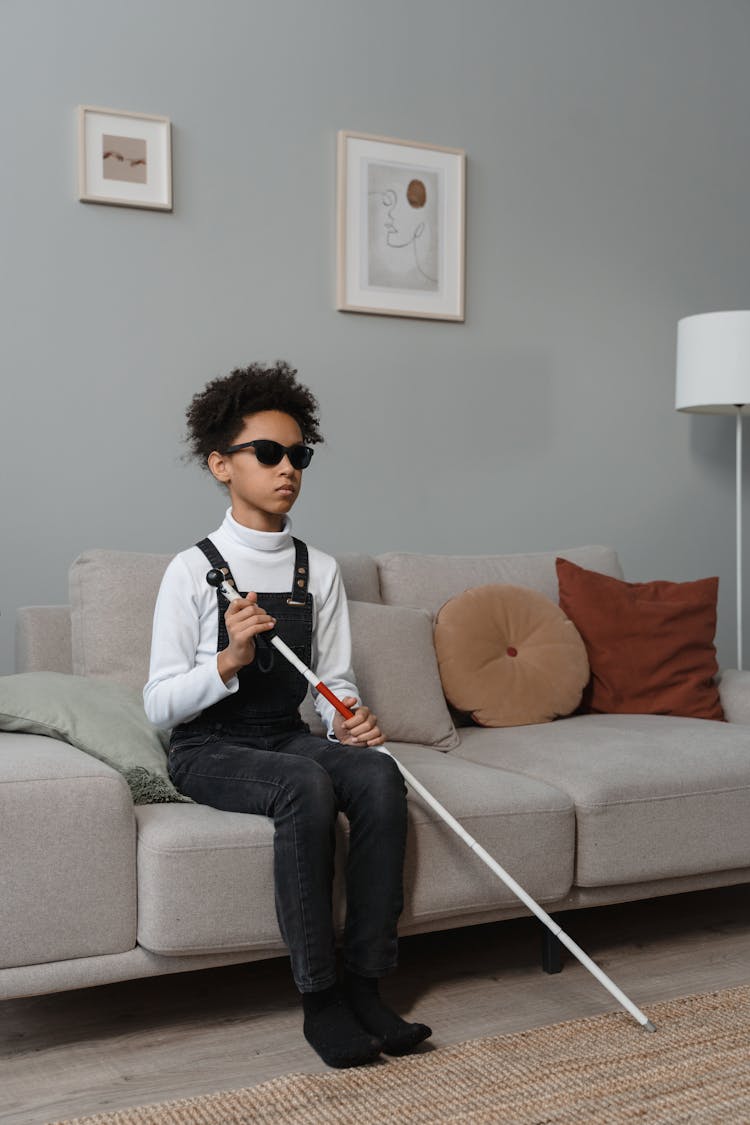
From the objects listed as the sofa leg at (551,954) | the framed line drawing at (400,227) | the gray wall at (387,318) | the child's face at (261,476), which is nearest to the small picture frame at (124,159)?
the gray wall at (387,318)

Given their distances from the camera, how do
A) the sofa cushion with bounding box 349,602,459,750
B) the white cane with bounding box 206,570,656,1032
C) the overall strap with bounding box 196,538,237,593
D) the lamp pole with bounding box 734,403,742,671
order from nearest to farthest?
the white cane with bounding box 206,570,656,1032
the overall strap with bounding box 196,538,237,593
the sofa cushion with bounding box 349,602,459,750
the lamp pole with bounding box 734,403,742,671

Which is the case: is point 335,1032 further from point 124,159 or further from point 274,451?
point 124,159

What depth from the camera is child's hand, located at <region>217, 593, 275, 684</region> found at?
1.88 meters

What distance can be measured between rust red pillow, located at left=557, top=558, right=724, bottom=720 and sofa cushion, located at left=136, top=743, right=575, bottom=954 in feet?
1.98

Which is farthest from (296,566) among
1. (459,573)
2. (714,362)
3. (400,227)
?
(714,362)

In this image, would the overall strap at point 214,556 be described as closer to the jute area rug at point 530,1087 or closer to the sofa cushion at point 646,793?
the sofa cushion at point 646,793

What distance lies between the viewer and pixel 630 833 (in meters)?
2.18

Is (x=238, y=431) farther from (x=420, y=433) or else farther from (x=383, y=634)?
(x=420, y=433)

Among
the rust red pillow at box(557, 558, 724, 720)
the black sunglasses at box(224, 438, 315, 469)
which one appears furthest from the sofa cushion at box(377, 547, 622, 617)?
the black sunglasses at box(224, 438, 315, 469)

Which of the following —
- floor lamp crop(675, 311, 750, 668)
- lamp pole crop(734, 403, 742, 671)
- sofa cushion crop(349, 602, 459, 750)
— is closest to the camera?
sofa cushion crop(349, 602, 459, 750)

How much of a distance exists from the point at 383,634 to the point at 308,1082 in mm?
1044

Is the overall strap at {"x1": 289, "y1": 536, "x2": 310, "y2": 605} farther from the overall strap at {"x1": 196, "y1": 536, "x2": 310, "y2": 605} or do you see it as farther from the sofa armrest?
the sofa armrest

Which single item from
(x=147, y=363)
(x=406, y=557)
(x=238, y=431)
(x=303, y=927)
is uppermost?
(x=147, y=363)

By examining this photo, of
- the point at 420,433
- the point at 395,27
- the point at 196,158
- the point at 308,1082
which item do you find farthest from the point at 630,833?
the point at 395,27
